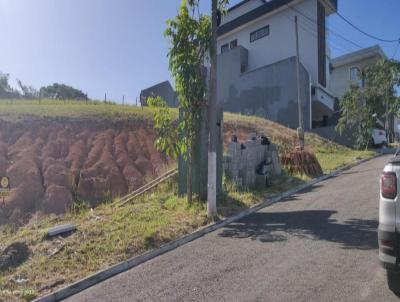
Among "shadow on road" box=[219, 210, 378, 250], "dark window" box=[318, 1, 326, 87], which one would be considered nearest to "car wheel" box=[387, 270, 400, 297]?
"shadow on road" box=[219, 210, 378, 250]

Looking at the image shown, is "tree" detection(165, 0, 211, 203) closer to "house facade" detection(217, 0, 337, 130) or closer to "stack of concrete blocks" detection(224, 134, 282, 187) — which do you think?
"stack of concrete blocks" detection(224, 134, 282, 187)

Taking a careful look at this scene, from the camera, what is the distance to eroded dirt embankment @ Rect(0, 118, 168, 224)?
37.6 feet

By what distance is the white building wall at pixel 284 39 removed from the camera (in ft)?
92.0

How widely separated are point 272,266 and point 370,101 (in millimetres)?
22673

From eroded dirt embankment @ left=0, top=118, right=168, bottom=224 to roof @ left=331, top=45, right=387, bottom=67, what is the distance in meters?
24.9

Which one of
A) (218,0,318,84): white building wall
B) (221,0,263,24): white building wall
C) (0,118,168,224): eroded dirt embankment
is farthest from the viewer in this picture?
(221,0,263,24): white building wall

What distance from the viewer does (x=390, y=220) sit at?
3.61 metres

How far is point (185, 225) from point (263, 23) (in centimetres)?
2777

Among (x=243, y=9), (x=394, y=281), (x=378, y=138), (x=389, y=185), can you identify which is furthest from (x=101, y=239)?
(x=243, y=9)

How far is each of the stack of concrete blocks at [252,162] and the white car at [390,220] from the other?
6.71 meters

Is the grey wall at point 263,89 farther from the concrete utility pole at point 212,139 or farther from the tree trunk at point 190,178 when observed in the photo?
the concrete utility pole at point 212,139

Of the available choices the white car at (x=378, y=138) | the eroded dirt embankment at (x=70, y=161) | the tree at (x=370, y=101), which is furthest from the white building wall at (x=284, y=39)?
the eroded dirt embankment at (x=70, y=161)

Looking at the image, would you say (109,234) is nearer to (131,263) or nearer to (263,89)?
(131,263)

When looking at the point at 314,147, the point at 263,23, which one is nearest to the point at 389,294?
the point at 314,147
